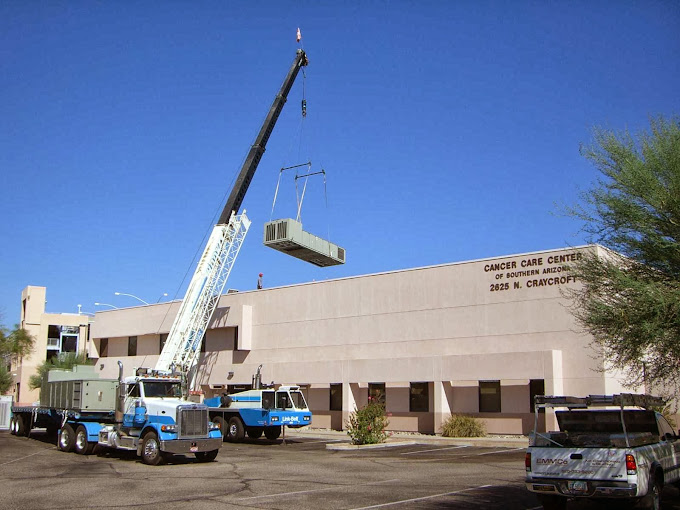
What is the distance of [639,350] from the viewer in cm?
1092

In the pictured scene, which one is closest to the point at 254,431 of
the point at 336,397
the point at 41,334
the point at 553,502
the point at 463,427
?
the point at 336,397

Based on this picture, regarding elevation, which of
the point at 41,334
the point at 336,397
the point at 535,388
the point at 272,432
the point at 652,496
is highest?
the point at 41,334

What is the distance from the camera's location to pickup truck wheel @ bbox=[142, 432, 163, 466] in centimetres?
2059

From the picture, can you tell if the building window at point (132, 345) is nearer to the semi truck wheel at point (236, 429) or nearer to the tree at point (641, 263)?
the semi truck wheel at point (236, 429)

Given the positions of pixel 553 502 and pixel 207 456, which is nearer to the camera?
pixel 553 502

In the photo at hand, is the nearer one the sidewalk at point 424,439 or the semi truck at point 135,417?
the semi truck at point 135,417

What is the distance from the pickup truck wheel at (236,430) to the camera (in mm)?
29859

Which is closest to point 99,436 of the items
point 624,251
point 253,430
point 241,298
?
point 253,430

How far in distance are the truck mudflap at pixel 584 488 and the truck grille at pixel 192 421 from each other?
12.0 m

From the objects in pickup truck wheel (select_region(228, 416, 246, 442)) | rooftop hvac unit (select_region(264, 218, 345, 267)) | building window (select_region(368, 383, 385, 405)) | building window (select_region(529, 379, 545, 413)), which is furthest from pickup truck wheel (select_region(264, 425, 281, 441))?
building window (select_region(529, 379, 545, 413))

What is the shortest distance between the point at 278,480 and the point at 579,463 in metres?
7.99

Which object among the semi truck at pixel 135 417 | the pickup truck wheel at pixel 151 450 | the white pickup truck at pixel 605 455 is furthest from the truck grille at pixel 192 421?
the white pickup truck at pixel 605 455

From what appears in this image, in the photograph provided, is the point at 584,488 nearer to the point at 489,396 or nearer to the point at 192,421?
the point at 192,421

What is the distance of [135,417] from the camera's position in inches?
858
